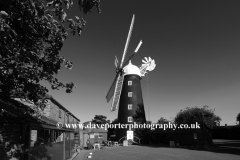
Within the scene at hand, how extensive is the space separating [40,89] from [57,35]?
208 centimetres

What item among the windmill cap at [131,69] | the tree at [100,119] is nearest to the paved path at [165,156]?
the windmill cap at [131,69]

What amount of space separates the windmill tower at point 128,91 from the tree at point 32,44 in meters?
32.9

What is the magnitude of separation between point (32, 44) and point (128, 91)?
117 ft

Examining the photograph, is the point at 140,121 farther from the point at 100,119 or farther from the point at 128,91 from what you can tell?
the point at 100,119

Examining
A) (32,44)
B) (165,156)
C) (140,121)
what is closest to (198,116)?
(140,121)

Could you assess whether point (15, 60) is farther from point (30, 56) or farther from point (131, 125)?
point (131, 125)

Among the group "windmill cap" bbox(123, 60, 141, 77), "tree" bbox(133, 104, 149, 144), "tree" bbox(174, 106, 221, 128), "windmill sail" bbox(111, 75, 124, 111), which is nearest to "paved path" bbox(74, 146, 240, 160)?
"tree" bbox(133, 104, 149, 144)

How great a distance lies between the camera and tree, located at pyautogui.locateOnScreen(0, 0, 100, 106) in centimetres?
471

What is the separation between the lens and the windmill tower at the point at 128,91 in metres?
40.4

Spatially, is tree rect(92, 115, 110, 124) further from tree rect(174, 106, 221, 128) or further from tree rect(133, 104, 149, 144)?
tree rect(133, 104, 149, 144)

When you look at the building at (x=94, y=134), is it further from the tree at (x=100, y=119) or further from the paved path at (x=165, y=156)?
the tree at (x=100, y=119)

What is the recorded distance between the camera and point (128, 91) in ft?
137

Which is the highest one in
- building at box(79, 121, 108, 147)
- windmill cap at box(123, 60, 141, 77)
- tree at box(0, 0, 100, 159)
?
windmill cap at box(123, 60, 141, 77)

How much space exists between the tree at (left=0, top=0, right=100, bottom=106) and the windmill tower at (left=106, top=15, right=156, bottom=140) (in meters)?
32.9
